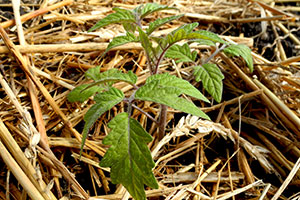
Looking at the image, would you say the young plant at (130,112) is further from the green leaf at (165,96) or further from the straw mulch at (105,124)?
the straw mulch at (105,124)

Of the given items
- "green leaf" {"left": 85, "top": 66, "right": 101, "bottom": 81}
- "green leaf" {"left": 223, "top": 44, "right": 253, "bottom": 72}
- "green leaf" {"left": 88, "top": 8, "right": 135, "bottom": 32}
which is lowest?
"green leaf" {"left": 85, "top": 66, "right": 101, "bottom": 81}

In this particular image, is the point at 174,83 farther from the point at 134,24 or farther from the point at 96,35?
the point at 96,35

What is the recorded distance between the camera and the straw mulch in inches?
49.6

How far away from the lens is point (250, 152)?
4.77 feet

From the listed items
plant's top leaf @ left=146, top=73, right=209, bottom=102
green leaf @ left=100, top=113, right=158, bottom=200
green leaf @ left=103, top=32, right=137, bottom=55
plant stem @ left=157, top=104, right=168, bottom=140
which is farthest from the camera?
plant stem @ left=157, top=104, right=168, bottom=140

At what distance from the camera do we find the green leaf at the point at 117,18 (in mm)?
1329

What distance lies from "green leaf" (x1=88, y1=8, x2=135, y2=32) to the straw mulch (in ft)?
1.13

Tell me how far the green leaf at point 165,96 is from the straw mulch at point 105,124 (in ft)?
1.22

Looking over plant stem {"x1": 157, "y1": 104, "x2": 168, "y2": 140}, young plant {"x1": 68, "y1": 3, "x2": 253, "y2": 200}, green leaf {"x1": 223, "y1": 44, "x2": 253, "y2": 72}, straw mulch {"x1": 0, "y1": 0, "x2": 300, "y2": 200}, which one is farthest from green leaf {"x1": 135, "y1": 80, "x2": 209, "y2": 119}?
green leaf {"x1": 223, "y1": 44, "x2": 253, "y2": 72}

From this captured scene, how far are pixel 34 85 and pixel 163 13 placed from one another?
1.08 m

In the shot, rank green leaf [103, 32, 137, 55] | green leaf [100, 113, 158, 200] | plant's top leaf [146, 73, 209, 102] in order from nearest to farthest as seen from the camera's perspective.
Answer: green leaf [100, 113, 158, 200], plant's top leaf [146, 73, 209, 102], green leaf [103, 32, 137, 55]

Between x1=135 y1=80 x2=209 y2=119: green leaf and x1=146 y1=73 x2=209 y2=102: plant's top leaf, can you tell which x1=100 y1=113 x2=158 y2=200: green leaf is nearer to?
x1=135 y1=80 x2=209 y2=119: green leaf

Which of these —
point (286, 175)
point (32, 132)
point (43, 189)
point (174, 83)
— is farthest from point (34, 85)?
point (286, 175)

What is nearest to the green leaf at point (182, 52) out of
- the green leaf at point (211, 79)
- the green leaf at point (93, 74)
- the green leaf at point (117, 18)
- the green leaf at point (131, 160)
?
the green leaf at point (211, 79)
